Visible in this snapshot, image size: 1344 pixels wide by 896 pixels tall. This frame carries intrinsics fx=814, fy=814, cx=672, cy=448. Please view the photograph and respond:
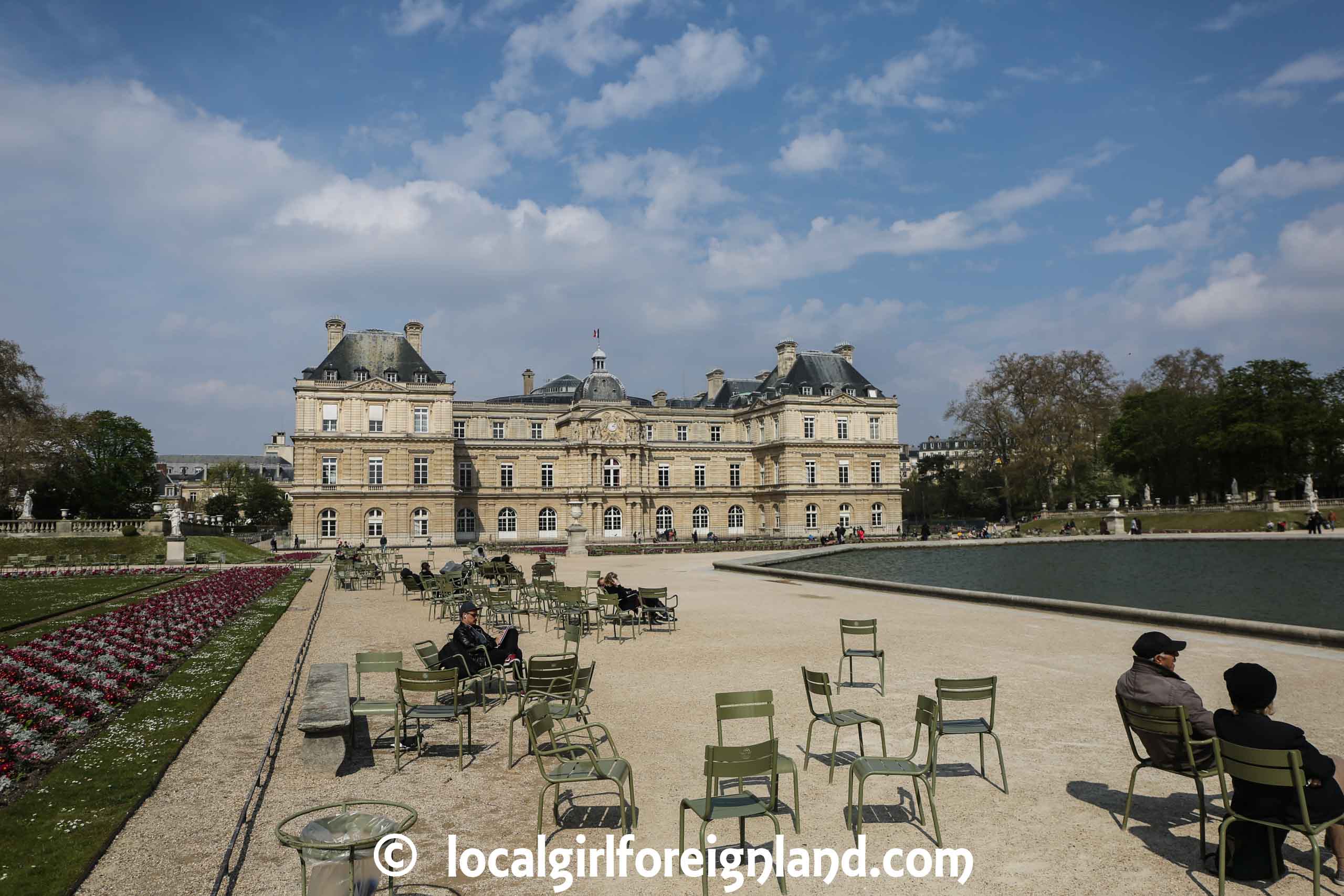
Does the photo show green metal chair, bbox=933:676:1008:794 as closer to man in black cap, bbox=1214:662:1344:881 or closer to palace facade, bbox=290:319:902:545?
man in black cap, bbox=1214:662:1344:881

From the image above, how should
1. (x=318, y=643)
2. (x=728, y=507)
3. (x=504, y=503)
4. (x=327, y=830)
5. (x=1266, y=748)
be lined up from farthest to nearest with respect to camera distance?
1. (x=728, y=507)
2. (x=504, y=503)
3. (x=318, y=643)
4. (x=1266, y=748)
5. (x=327, y=830)

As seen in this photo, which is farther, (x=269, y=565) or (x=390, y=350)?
(x=390, y=350)

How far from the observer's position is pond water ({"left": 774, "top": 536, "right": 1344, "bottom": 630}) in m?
17.5

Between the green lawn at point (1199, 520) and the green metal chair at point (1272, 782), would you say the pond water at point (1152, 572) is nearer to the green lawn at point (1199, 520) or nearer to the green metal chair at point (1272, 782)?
the green lawn at point (1199, 520)

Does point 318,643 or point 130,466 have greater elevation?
point 130,466

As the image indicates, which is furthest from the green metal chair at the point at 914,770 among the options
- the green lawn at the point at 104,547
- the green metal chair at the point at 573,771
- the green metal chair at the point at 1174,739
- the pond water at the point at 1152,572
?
the green lawn at the point at 104,547

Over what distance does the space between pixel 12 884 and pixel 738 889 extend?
13.8ft

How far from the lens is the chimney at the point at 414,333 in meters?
55.1

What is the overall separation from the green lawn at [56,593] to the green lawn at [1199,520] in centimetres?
5194

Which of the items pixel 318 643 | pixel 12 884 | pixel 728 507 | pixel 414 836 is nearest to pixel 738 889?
pixel 414 836

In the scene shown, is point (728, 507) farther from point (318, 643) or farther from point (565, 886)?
point (565, 886)

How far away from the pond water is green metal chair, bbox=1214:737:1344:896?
1092 centimetres

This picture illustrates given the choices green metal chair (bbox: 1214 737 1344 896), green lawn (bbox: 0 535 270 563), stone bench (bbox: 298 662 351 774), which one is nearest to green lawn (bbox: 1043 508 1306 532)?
green lawn (bbox: 0 535 270 563)

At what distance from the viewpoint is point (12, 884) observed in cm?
472
